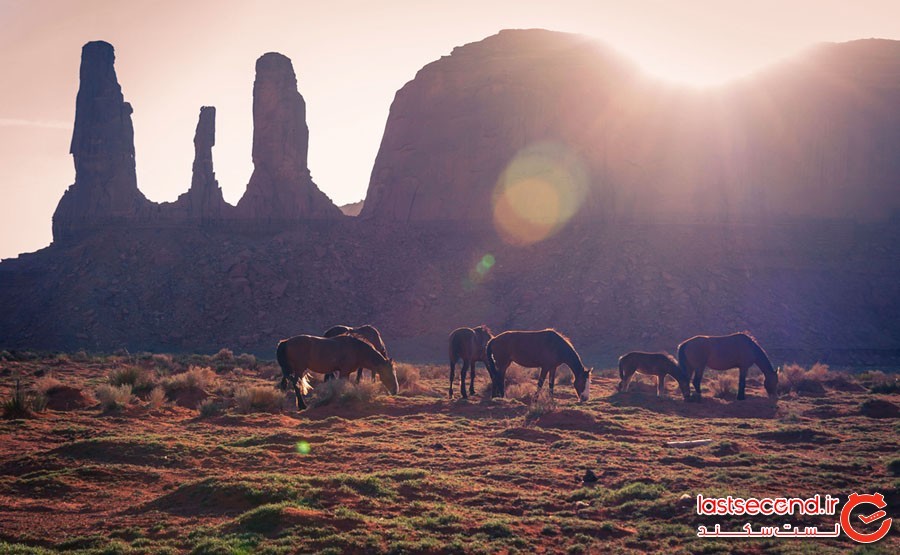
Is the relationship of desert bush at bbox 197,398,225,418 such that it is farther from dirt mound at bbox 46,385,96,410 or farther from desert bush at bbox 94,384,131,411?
dirt mound at bbox 46,385,96,410

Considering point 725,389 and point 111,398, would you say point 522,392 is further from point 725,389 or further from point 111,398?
point 111,398

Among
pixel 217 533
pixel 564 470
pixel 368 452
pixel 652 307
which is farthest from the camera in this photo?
pixel 652 307

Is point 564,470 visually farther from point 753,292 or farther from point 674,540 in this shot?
point 753,292

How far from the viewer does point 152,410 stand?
21.0 metres

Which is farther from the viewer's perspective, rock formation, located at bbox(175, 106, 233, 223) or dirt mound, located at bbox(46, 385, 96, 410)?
rock formation, located at bbox(175, 106, 233, 223)

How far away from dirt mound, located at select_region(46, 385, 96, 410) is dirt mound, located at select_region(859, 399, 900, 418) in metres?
21.5

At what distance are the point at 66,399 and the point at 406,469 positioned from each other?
12697 mm

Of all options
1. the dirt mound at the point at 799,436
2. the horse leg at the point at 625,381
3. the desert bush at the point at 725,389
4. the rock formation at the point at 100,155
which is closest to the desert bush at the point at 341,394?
the horse leg at the point at 625,381

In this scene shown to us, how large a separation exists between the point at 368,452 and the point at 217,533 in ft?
19.7

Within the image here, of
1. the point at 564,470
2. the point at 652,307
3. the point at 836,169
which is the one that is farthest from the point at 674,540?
the point at 836,169

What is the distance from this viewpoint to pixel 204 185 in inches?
3083

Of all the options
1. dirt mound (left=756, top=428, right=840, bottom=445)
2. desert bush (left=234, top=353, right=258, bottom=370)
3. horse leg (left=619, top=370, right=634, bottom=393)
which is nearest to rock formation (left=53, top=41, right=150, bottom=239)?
desert bush (left=234, top=353, right=258, bottom=370)

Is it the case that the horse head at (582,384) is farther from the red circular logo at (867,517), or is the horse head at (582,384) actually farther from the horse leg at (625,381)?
the red circular logo at (867,517)

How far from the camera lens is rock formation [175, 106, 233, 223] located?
254 ft
